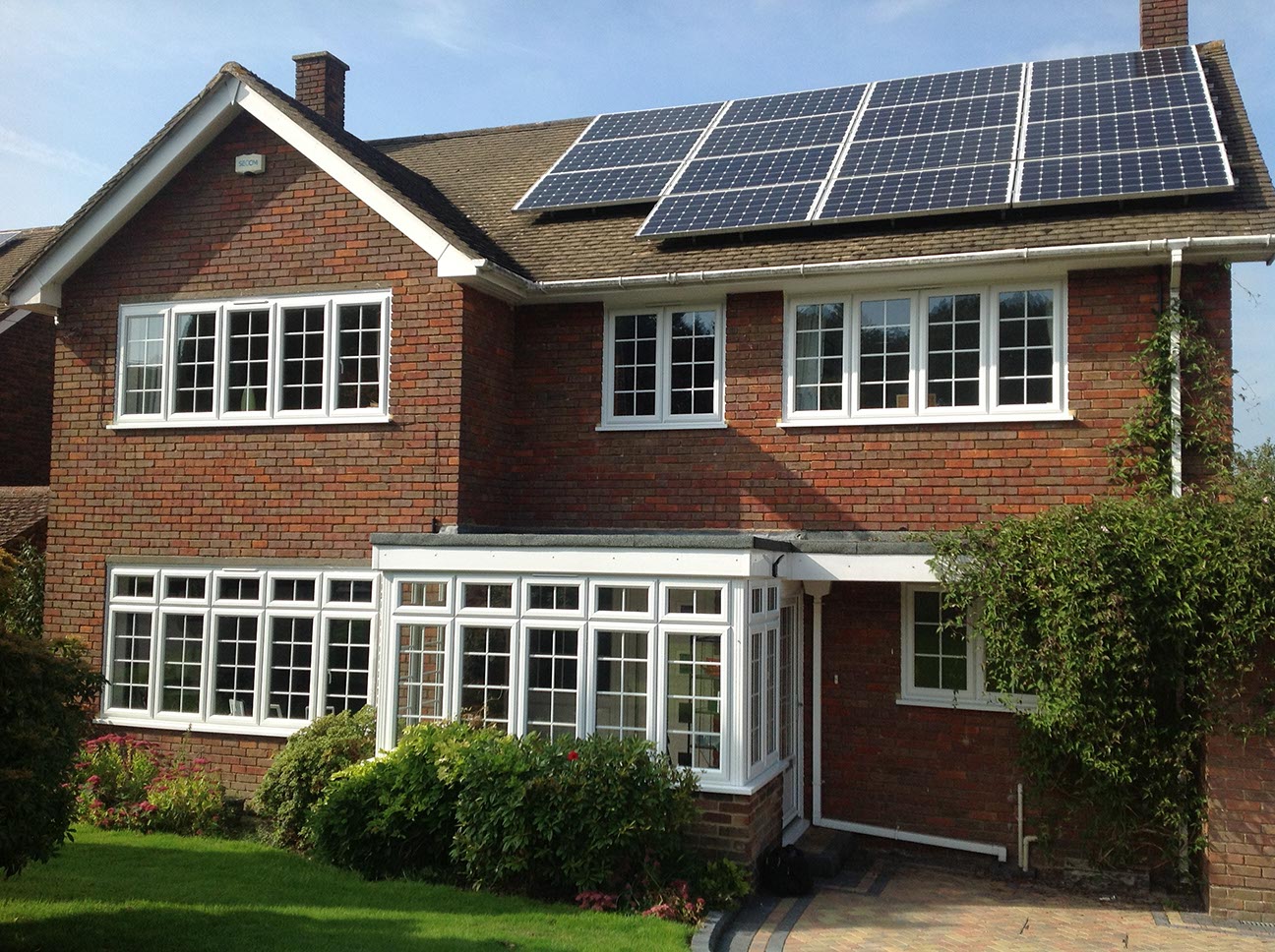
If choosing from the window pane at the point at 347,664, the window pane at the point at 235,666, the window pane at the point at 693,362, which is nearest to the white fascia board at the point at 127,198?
the window pane at the point at 235,666

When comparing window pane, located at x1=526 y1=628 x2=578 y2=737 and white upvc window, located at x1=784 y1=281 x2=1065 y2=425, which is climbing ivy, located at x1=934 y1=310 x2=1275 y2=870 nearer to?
white upvc window, located at x1=784 y1=281 x2=1065 y2=425

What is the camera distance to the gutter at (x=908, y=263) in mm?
10547

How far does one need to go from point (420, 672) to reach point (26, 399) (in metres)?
12.4

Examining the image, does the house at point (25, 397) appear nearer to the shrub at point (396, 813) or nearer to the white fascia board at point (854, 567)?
the shrub at point (396, 813)

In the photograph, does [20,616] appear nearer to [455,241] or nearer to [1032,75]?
[455,241]

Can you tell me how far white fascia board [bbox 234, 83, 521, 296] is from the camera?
12.1 metres

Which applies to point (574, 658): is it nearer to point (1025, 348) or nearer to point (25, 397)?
point (1025, 348)

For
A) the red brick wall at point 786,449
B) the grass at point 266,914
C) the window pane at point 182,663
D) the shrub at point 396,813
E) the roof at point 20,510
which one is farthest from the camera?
the roof at point 20,510

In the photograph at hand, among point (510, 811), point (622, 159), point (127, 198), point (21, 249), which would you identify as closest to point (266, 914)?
point (510, 811)

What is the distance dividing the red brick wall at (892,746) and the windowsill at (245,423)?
5.50 metres

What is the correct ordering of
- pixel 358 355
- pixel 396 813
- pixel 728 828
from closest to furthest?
pixel 728 828
pixel 396 813
pixel 358 355

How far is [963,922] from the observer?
963 cm

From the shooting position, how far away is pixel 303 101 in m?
18.8

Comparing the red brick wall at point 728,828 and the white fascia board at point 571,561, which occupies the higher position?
the white fascia board at point 571,561
